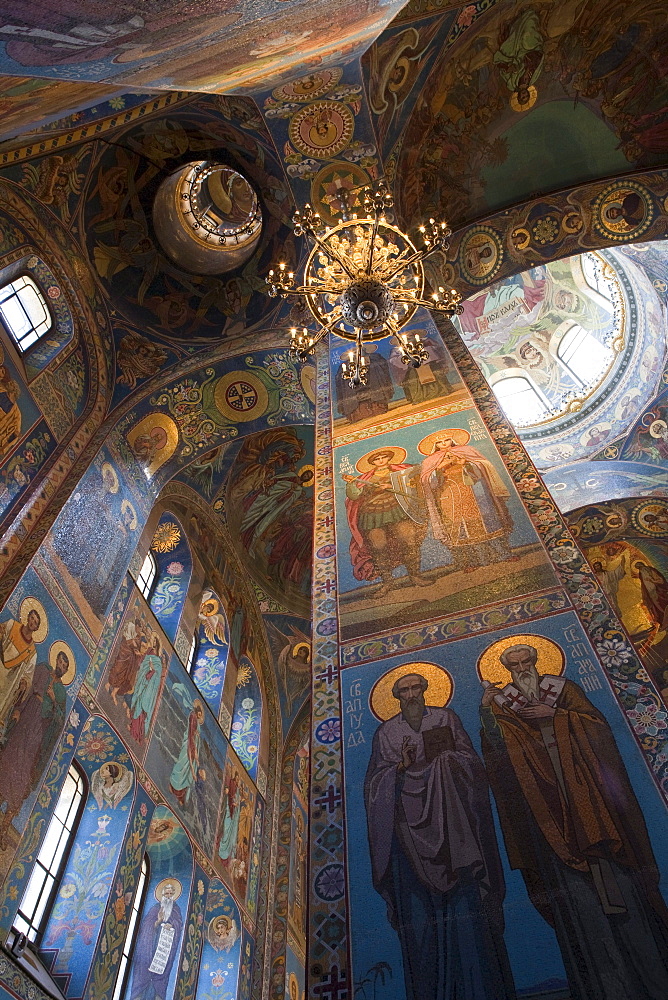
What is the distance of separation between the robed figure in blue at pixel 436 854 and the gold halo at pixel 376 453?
258 centimetres

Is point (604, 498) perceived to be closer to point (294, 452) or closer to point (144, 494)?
point (294, 452)

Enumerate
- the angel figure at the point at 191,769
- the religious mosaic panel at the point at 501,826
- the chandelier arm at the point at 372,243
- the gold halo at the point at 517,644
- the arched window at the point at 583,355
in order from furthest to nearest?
the arched window at the point at 583,355 → the angel figure at the point at 191,769 → the chandelier arm at the point at 372,243 → the gold halo at the point at 517,644 → the religious mosaic panel at the point at 501,826

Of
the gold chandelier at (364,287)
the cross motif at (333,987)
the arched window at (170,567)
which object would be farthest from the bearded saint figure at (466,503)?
the arched window at (170,567)

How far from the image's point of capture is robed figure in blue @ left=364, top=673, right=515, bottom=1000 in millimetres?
3049

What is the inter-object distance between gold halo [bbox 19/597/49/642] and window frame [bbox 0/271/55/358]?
3.13 meters

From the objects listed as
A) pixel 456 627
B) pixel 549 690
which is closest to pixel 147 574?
pixel 456 627

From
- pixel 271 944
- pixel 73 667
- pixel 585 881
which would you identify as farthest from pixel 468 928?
pixel 271 944

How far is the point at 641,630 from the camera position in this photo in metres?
11.4

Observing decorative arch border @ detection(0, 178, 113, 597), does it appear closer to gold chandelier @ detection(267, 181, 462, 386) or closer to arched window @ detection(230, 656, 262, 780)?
gold chandelier @ detection(267, 181, 462, 386)

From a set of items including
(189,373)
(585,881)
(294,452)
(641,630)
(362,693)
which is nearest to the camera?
(585,881)

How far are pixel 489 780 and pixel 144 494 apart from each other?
698 centimetres

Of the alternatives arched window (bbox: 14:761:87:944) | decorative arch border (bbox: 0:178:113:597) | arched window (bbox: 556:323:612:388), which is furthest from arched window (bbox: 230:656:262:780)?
arched window (bbox: 556:323:612:388)

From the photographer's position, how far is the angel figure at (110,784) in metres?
7.55

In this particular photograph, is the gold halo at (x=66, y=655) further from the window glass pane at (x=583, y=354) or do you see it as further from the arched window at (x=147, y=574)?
the window glass pane at (x=583, y=354)
